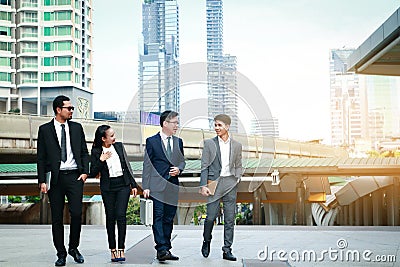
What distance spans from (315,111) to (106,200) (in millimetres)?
40412

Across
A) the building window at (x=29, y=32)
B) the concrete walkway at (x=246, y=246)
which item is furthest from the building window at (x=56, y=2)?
the concrete walkway at (x=246, y=246)

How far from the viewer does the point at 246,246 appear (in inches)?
374

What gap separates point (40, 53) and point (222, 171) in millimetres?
81774

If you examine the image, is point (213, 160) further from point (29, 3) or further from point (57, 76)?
point (57, 76)

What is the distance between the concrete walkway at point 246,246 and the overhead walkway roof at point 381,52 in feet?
8.86

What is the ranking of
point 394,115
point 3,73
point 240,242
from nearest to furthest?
point 240,242, point 394,115, point 3,73

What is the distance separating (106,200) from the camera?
7594 millimetres

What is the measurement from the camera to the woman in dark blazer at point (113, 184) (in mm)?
7586

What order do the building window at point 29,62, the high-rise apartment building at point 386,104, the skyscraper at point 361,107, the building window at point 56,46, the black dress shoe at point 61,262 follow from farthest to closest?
1. the building window at point 56,46
2. the building window at point 29,62
3. the skyscraper at point 361,107
4. the high-rise apartment building at point 386,104
5. the black dress shoe at point 61,262

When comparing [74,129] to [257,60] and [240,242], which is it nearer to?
[240,242]

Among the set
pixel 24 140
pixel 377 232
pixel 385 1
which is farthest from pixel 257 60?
pixel 385 1

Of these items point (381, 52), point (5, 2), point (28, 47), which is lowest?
point (381, 52)

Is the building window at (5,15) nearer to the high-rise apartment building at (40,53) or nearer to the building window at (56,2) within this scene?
the high-rise apartment building at (40,53)

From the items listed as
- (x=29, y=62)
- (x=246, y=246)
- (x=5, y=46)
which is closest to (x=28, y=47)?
(x=29, y=62)
